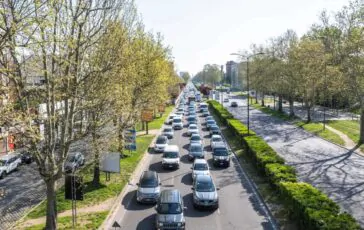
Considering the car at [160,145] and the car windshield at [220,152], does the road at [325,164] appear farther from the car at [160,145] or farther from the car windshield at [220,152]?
the car at [160,145]

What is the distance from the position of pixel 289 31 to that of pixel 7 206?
74032 mm

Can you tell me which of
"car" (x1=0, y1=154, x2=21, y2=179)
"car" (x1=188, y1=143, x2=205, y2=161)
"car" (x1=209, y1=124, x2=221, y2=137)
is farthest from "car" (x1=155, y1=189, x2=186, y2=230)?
"car" (x1=209, y1=124, x2=221, y2=137)

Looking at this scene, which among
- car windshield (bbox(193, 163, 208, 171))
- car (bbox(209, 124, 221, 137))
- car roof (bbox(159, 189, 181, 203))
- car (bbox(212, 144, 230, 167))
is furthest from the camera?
car (bbox(209, 124, 221, 137))

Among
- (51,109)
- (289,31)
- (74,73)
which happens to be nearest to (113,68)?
(74,73)

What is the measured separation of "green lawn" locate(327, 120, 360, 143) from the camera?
148ft

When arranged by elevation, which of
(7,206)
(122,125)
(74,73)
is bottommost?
(7,206)

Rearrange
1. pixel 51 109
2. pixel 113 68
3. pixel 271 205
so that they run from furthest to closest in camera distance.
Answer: pixel 271 205 → pixel 113 68 → pixel 51 109

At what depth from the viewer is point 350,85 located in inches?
1676

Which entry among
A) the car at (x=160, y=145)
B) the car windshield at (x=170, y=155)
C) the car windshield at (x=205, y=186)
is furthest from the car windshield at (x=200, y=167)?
the car at (x=160, y=145)

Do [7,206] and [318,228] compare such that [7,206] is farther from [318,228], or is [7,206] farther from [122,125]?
[318,228]

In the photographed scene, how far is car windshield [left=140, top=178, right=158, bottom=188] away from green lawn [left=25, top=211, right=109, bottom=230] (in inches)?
127

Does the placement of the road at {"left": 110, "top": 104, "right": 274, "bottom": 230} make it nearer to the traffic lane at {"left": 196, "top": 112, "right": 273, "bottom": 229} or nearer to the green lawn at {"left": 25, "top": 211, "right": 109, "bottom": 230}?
the traffic lane at {"left": 196, "top": 112, "right": 273, "bottom": 229}

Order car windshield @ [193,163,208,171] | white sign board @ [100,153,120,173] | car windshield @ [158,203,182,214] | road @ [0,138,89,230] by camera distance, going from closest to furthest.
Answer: car windshield @ [158,203,182,214] < road @ [0,138,89,230] < white sign board @ [100,153,120,173] < car windshield @ [193,163,208,171]

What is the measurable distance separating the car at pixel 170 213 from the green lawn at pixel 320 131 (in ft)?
Answer: 88.0
